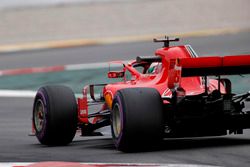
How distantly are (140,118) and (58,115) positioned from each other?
1952 millimetres

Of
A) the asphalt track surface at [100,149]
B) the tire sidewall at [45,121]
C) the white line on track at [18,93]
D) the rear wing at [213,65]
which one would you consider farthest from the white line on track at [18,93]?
the rear wing at [213,65]

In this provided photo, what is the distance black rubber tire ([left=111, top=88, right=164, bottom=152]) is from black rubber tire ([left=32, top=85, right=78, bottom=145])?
163 centimetres

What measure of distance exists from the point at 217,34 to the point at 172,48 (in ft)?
86.4

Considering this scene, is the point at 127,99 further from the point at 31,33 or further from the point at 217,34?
the point at 31,33

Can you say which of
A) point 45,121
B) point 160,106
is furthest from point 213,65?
point 45,121

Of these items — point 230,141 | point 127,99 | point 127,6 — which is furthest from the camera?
point 127,6

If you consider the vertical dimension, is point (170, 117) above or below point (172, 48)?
below

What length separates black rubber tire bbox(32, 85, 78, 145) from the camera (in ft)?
38.6

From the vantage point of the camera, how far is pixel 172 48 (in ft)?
38.9

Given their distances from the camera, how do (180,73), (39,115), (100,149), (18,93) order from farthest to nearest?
1. (18,93)
2. (39,115)
3. (100,149)
4. (180,73)

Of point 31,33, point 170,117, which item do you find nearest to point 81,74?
point 170,117

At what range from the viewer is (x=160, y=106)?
10211mm

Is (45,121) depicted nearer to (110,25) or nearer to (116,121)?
(116,121)

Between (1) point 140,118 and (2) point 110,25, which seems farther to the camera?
(2) point 110,25
